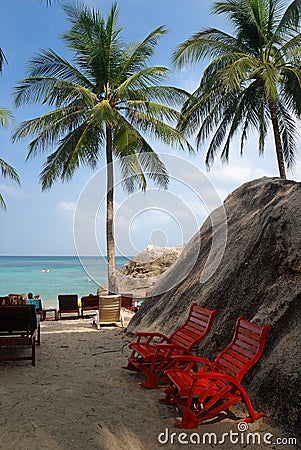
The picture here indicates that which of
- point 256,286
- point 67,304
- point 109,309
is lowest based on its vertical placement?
point 67,304

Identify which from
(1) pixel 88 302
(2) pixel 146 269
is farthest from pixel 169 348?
(2) pixel 146 269

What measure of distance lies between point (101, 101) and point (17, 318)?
10932 mm

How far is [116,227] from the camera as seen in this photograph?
634 inches

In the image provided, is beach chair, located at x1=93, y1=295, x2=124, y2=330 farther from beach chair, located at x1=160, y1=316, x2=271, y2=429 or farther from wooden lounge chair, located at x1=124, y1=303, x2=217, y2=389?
beach chair, located at x1=160, y1=316, x2=271, y2=429

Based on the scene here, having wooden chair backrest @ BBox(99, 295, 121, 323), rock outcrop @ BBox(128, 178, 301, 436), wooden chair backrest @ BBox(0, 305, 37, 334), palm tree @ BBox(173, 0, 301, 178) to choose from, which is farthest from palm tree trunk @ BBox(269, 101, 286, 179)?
wooden chair backrest @ BBox(0, 305, 37, 334)

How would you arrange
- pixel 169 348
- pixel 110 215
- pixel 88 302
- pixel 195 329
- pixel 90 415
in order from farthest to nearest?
pixel 110 215 → pixel 88 302 → pixel 195 329 → pixel 169 348 → pixel 90 415

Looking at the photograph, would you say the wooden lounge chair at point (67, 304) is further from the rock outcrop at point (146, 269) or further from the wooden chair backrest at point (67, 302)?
the rock outcrop at point (146, 269)

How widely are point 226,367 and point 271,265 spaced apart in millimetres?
1887

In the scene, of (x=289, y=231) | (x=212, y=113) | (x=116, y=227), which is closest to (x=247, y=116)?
(x=212, y=113)

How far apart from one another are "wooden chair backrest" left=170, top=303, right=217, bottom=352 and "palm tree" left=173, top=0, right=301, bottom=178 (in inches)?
352

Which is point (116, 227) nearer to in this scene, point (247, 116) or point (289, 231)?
point (247, 116)

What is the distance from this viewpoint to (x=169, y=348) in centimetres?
536

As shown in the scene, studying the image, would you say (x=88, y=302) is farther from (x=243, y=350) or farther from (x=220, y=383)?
(x=220, y=383)

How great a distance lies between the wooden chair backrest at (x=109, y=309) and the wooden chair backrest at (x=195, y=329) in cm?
497
